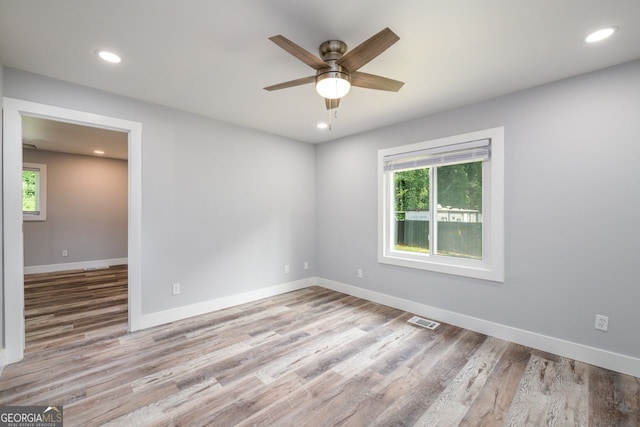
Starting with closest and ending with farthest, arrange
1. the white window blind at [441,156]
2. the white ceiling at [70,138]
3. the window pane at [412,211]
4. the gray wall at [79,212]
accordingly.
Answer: the white window blind at [441,156] < the window pane at [412,211] < the white ceiling at [70,138] < the gray wall at [79,212]

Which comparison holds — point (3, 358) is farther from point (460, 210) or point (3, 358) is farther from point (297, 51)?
point (460, 210)

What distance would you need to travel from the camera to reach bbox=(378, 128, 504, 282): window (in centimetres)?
289

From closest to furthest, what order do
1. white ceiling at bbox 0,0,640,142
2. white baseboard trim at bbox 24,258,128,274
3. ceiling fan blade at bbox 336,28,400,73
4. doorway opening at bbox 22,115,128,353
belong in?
ceiling fan blade at bbox 336,28,400,73 < white ceiling at bbox 0,0,640,142 < doorway opening at bbox 22,115,128,353 < white baseboard trim at bbox 24,258,128,274

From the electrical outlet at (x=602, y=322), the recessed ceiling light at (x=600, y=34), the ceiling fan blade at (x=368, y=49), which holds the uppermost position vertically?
the recessed ceiling light at (x=600, y=34)

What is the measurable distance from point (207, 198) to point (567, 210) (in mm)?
3867

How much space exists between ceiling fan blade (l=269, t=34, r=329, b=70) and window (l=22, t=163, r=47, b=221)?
6664 mm

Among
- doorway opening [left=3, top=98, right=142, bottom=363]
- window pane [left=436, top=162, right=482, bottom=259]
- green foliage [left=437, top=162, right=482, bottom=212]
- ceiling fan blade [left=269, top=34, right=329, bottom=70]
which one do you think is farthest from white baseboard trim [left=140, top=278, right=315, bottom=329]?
ceiling fan blade [left=269, top=34, right=329, bottom=70]

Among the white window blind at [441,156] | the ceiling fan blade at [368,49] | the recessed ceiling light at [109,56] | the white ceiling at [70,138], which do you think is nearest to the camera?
the ceiling fan blade at [368,49]

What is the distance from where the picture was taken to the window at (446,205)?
2889 millimetres

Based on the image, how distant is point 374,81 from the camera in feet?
6.63

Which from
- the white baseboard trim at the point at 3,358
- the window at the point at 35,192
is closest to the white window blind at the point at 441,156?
the white baseboard trim at the point at 3,358

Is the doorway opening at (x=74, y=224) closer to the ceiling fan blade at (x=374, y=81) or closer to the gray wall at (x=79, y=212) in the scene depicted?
the gray wall at (x=79, y=212)

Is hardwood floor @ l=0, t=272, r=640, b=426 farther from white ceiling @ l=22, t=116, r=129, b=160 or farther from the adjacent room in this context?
white ceiling @ l=22, t=116, r=129, b=160

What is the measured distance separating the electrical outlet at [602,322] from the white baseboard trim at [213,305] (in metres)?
3.54
